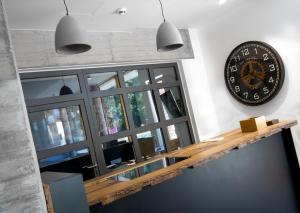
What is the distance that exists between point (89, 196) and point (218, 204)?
4.25 ft

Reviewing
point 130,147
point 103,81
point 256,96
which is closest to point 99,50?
point 103,81

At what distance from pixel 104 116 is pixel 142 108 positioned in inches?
28.5

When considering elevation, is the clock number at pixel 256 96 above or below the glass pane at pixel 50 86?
below

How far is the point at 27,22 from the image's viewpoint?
3600 millimetres


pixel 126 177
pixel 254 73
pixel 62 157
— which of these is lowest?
pixel 126 177

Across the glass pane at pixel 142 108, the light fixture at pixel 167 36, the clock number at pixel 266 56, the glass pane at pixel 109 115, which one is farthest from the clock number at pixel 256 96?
the light fixture at pixel 167 36

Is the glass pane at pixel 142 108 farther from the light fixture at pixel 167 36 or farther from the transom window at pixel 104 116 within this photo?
the light fixture at pixel 167 36

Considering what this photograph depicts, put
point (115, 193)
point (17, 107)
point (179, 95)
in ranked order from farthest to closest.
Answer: point (179, 95) → point (115, 193) → point (17, 107)

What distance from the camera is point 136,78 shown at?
483 cm

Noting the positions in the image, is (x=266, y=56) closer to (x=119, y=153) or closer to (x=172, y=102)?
(x=172, y=102)

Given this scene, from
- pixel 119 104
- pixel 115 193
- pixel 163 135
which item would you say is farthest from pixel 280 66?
pixel 115 193

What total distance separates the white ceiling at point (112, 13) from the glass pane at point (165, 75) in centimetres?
77

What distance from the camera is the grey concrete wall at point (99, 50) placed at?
373 centimetres

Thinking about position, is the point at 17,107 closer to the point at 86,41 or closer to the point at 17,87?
the point at 17,87
